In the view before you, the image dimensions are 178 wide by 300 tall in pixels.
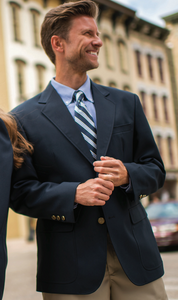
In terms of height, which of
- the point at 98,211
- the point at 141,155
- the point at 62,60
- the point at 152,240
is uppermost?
the point at 62,60

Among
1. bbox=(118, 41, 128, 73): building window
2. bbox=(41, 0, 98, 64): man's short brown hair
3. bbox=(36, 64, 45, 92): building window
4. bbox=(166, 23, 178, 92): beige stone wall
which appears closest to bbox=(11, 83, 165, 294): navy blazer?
bbox=(41, 0, 98, 64): man's short brown hair

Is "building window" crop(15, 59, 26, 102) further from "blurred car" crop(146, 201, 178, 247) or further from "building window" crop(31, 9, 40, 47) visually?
"blurred car" crop(146, 201, 178, 247)

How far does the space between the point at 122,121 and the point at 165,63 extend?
31.3 metres

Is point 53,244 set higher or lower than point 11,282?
higher

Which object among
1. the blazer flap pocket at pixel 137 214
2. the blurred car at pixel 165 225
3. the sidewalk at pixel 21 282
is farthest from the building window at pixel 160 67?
the blazer flap pocket at pixel 137 214

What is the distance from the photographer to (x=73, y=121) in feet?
7.34

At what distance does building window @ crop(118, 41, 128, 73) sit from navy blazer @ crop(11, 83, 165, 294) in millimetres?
27176

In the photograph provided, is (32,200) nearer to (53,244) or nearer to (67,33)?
(53,244)

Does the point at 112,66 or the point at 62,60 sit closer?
the point at 62,60

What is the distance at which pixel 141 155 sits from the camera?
2.32 m

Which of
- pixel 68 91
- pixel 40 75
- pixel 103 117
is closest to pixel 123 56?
pixel 40 75

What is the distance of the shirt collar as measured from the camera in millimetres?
2406

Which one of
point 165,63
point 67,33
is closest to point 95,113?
point 67,33

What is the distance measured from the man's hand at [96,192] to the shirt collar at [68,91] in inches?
24.6
